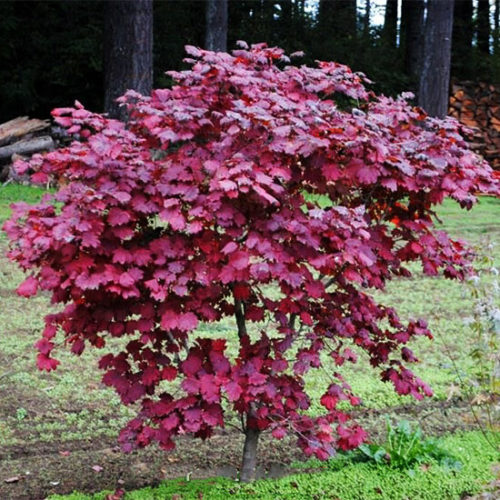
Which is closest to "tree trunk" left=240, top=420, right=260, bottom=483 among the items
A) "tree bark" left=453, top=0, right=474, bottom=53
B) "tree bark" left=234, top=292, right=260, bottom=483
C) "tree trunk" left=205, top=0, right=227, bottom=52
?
"tree bark" left=234, top=292, right=260, bottom=483

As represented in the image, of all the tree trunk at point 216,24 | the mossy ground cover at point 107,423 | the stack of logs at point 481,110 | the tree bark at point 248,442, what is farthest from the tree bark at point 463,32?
the tree bark at point 248,442

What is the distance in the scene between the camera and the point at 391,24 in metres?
18.5

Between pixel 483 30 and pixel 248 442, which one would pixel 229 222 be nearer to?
pixel 248 442

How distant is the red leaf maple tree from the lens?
251cm

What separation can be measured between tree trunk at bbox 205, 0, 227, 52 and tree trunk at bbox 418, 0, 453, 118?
326 centimetres

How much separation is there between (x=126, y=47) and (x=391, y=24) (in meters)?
11.0

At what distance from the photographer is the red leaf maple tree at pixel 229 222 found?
2512 millimetres

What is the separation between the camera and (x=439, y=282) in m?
7.21

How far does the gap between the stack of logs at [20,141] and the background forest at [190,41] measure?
116 cm

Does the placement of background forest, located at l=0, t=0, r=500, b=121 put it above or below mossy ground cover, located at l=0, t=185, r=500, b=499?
above

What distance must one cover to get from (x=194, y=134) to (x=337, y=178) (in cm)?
54

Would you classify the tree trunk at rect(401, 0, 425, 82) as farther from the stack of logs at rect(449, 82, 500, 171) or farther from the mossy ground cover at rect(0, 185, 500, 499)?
the mossy ground cover at rect(0, 185, 500, 499)

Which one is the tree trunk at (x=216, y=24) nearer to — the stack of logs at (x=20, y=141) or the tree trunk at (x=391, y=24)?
the stack of logs at (x=20, y=141)

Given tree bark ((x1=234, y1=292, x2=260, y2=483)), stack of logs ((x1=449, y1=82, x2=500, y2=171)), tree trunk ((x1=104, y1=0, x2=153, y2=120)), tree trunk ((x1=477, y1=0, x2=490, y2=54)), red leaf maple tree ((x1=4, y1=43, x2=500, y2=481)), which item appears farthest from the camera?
tree trunk ((x1=477, y1=0, x2=490, y2=54))
